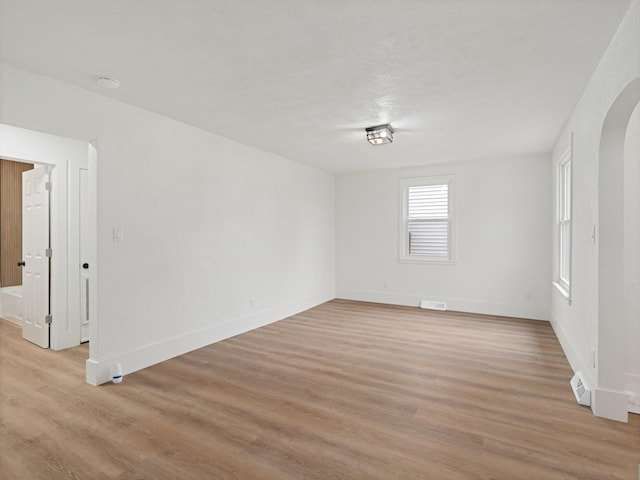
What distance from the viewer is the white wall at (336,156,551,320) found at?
525 cm

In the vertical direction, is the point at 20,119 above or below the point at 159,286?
above

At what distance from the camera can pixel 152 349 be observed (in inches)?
135

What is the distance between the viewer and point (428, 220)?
608cm

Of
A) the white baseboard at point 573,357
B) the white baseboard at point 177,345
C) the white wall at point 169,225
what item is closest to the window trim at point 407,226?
the white baseboard at point 573,357

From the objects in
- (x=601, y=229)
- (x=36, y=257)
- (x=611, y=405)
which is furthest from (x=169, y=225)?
(x=611, y=405)

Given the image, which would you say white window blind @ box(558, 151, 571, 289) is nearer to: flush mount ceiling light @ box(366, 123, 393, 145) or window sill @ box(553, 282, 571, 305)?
window sill @ box(553, 282, 571, 305)

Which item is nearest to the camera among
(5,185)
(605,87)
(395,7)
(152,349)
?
(395,7)

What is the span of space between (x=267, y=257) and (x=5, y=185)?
4.38m

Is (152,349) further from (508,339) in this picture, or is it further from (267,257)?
(508,339)

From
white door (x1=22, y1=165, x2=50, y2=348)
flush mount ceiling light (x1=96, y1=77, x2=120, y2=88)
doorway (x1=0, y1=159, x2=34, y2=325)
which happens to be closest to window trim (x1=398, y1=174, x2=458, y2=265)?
flush mount ceiling light (x1=96, y1=77, x2=120, y2=88)

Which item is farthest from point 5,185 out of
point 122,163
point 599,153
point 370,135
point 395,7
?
point 599,153

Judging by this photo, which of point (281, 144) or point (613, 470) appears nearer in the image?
point (613, 470)

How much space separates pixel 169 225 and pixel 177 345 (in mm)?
1284

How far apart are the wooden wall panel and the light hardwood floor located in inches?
86.7
